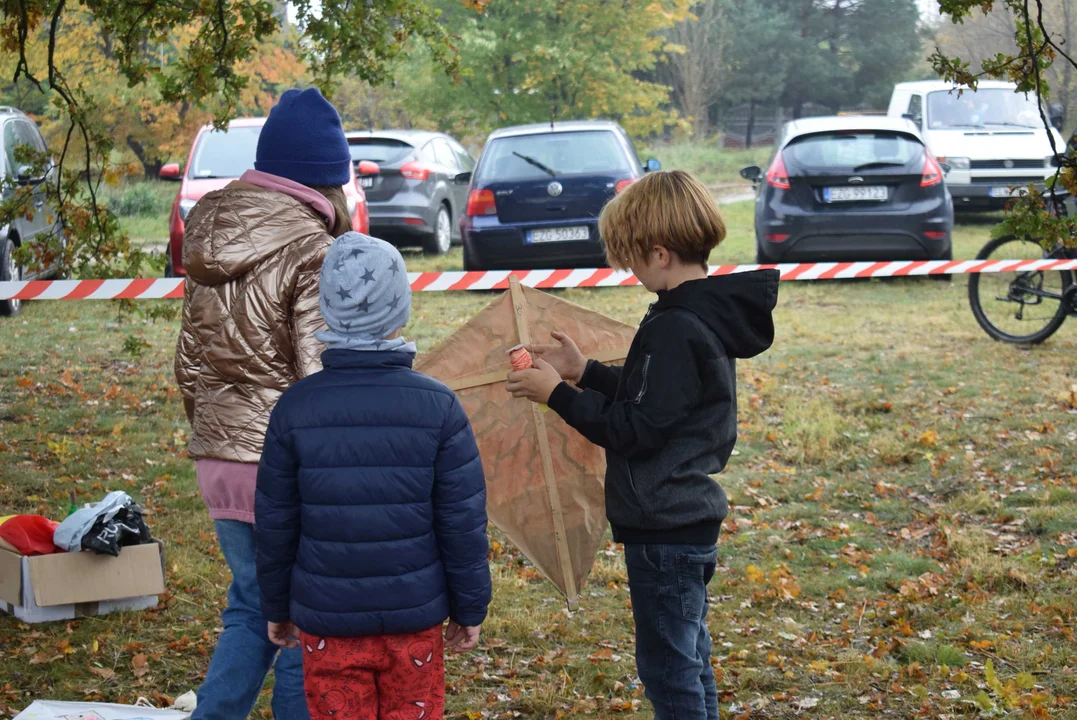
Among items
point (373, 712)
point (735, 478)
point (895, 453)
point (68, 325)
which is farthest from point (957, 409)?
point (68, 325)

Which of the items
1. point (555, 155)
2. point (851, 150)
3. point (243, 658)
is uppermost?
point (555, 155)

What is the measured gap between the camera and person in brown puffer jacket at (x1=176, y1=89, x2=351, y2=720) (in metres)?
3.19

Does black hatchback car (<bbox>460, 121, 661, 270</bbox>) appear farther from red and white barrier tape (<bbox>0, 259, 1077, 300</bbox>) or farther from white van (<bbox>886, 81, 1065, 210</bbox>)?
white van (<bbox>886, 81, 1065, 210</bbox>)

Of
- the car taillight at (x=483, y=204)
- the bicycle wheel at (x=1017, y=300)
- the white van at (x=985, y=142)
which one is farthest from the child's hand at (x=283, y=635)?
the white van at (x=985, y=142)

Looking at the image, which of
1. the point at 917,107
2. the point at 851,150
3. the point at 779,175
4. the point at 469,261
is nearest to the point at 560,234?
the point at 469,261

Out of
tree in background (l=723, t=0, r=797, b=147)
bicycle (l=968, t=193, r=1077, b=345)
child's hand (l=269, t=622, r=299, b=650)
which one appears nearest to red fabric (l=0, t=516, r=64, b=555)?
child's hand (l=269, t=622, r=299, b=650)

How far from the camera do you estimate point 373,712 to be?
9.43 ft

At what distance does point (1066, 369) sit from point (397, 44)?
546 cm

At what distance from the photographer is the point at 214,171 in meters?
13.5

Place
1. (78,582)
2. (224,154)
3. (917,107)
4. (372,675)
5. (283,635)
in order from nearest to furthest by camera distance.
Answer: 1. (372,675)
2. (283,635)
3. (78,582)
4. (224,154)
5. (917,107)

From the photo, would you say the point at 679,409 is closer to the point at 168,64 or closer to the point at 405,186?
the point at 168,64

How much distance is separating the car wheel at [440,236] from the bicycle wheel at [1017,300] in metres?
7.19

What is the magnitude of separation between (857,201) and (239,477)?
405 inches

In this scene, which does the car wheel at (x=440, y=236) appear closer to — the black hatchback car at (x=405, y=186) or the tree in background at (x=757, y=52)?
the black hatchback car at (x=405, y=186)
